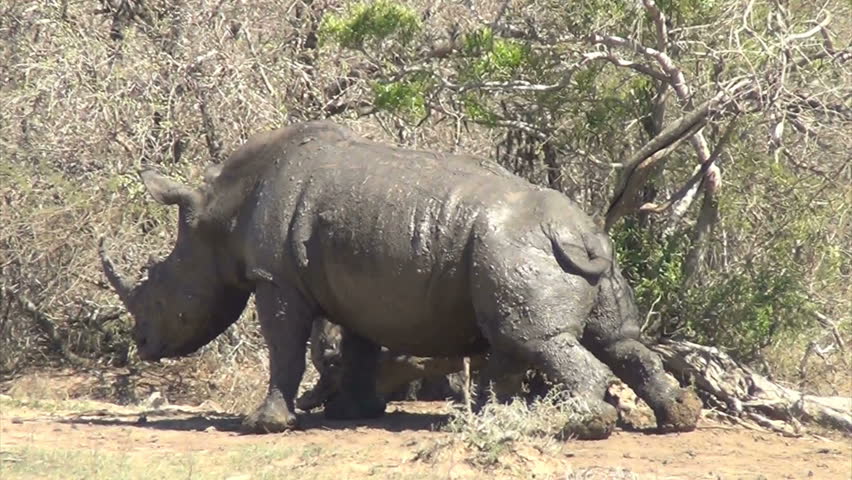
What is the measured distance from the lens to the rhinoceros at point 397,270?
8.35 meters

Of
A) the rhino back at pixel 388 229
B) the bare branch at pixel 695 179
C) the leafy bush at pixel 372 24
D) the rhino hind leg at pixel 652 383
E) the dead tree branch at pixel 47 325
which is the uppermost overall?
the leafy bush at pixel 372 24

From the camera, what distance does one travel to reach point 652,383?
348 inches

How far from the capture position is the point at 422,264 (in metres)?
8.59

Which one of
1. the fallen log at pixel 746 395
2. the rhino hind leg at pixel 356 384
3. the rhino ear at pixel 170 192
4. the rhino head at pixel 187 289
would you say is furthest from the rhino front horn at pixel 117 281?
the fallen log at pixel 746 395

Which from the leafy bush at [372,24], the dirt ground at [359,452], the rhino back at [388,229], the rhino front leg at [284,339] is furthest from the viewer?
the leafy bush at [372,24]

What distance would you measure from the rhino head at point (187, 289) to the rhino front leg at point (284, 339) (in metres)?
0.50

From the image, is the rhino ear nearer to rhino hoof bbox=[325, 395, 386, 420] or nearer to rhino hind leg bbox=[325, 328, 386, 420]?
rhino hind leg bbox=[325, 328, 386, 420]

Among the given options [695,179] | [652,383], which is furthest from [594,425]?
[695,179]

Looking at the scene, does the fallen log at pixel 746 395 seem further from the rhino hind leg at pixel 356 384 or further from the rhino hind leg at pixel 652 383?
the rhino hind leg at pixel 356 384

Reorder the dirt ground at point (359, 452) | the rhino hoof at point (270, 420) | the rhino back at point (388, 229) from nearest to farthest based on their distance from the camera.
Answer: the dirt ground at point (359, 452)
the rhino back at point (388, 229)
the rhino hoof at point (270, 420)

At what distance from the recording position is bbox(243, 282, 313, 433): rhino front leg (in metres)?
8.96

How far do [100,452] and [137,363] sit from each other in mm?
4502

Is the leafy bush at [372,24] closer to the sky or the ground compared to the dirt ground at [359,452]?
closer to the sky

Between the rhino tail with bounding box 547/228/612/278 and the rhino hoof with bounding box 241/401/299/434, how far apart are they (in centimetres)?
187
